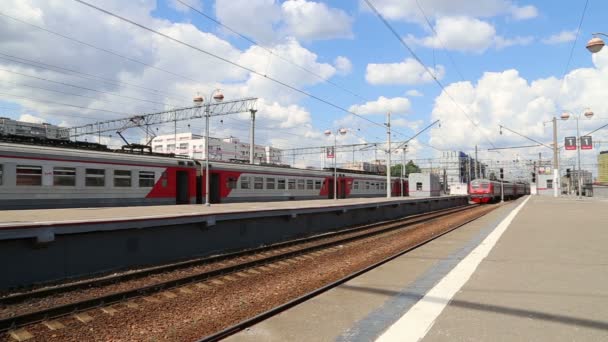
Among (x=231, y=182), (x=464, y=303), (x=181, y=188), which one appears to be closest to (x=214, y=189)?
(x=231, y=182)

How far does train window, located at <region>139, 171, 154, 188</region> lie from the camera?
1956 cm

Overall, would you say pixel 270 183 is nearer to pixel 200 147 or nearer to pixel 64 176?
pixel 64 176

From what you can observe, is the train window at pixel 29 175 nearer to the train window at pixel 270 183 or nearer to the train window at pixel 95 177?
the train window at pixel 95 177

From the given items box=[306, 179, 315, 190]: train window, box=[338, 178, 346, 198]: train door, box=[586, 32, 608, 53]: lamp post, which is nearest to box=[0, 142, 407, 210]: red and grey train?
box=[306, 179, 315, 190]: train window

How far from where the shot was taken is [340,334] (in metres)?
5.12

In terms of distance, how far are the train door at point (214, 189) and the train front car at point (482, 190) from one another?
36204mm

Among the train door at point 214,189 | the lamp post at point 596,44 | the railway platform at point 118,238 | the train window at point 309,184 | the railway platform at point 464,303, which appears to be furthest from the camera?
the train window at point 309,184

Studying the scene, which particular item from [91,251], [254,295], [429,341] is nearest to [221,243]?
[91,251]

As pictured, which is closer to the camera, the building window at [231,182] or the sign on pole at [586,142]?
the building window at [231,182]

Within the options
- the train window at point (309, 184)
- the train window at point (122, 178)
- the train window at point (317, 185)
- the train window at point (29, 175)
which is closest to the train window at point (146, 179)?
the train window at point (122, 178)

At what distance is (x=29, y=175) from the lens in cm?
1548

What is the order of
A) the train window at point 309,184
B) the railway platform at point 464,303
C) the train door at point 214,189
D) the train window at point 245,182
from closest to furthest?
the railway platform at point 464,303
the train door at point 214,189
the train window at point 245,182
the train window at point 309,184

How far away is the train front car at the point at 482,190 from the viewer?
48.9 m

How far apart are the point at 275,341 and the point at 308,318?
0.93 m
